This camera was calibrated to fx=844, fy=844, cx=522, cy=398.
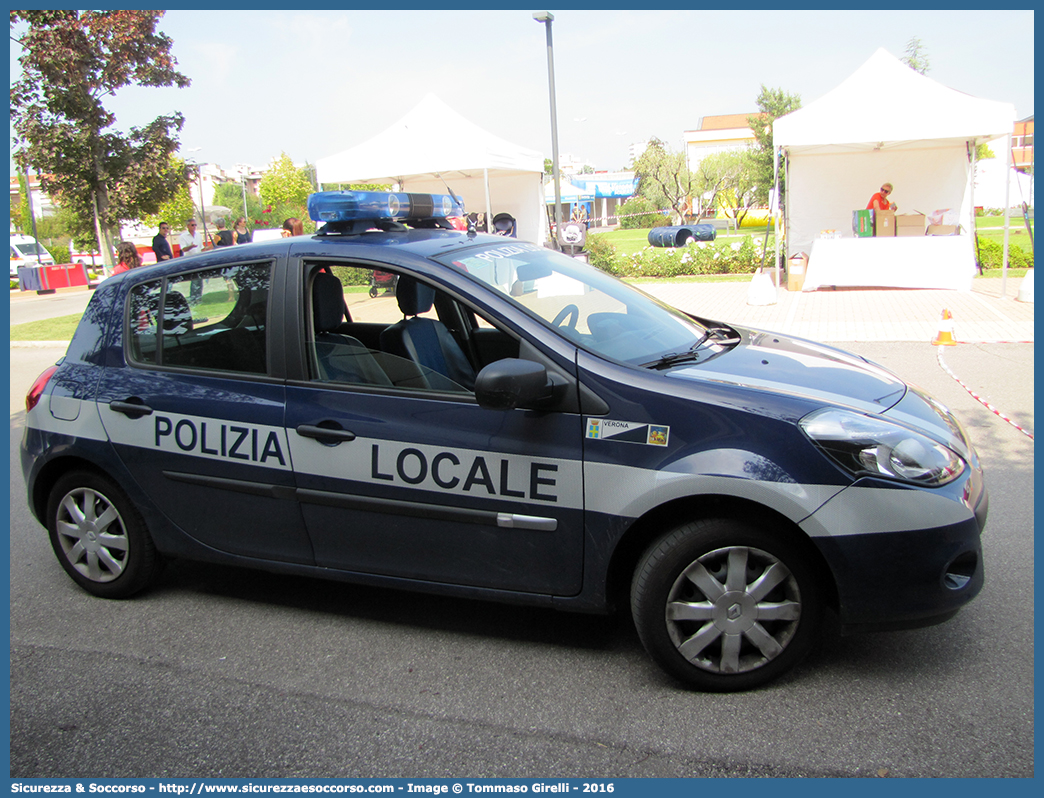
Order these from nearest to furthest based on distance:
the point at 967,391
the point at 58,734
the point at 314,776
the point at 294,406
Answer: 1. the point at 314,776
2. the point at 58,734
3. the point at 294,406
4. the point at 967,391

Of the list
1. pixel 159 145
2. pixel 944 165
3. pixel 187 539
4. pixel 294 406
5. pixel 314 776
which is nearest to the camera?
pixel 314 776

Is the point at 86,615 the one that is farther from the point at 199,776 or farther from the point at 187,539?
the point at 199,776

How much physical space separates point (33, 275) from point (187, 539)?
29565 millimetres

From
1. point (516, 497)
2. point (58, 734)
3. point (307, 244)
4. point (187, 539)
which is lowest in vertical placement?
point (58, 734)

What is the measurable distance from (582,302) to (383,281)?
851 mm

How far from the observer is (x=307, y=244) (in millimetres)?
3504

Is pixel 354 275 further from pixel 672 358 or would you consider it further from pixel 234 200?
pixel 234 200

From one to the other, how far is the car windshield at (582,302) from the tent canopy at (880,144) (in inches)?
497

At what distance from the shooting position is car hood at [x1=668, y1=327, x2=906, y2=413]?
2.99 meters

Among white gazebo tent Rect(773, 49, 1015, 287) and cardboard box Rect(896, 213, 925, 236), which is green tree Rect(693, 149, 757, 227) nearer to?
white gazebo tent Rect(773, 49, 1015, 287)

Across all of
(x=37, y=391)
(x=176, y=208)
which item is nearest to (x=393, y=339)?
(x=37, y=391)

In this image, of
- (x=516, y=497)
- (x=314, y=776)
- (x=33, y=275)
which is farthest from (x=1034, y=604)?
(x=33, y=275)

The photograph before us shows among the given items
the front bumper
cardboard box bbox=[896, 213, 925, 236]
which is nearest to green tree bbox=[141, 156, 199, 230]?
cardboard box bbox=[896, 213, 925, 236]

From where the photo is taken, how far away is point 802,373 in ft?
10.7
